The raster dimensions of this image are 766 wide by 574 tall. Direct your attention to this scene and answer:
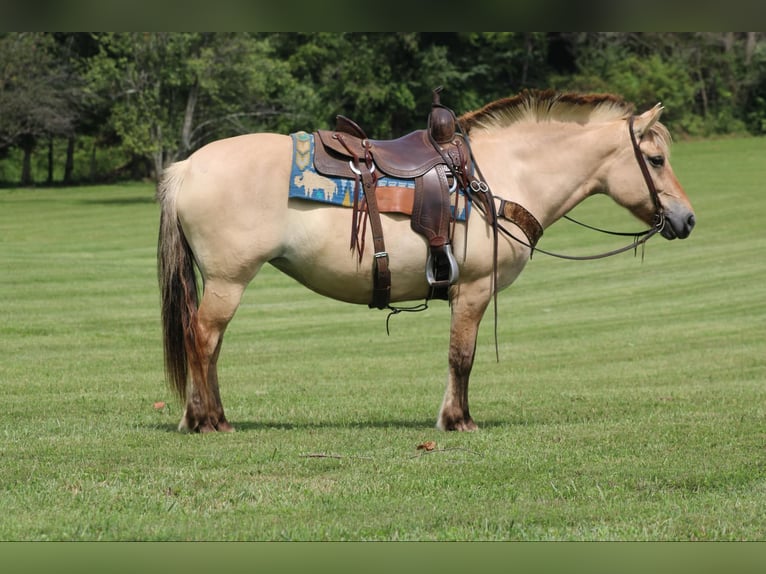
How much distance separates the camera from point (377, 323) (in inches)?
717

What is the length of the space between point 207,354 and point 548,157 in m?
3.07

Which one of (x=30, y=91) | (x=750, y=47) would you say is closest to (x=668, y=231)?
(x=30, y=91)

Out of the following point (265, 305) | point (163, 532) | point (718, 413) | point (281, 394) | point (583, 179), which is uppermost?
point (583, 179)

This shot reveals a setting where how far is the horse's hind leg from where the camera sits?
754cm

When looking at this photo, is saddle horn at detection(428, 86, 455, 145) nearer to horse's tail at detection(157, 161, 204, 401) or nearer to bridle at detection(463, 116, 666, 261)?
bridle at detection(463, 116, 666, 261)

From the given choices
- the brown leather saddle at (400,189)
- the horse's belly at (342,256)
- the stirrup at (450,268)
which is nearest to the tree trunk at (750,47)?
the brown leather saddle at (400,189)

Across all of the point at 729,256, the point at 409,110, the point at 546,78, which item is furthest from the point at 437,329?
the point at 546,78

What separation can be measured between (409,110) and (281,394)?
151 ft

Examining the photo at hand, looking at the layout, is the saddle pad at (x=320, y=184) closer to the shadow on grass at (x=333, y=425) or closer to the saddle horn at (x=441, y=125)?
the saddle horn at (x=441, y=125)

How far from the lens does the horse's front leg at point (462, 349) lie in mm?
7883

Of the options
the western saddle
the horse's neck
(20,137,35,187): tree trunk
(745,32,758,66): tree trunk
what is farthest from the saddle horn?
(745,32,758,66): tree trunk

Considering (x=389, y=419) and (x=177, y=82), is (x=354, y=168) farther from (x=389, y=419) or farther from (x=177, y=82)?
(x=177, y=82)

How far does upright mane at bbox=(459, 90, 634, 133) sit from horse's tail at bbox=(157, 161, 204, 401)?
7.81 ft
